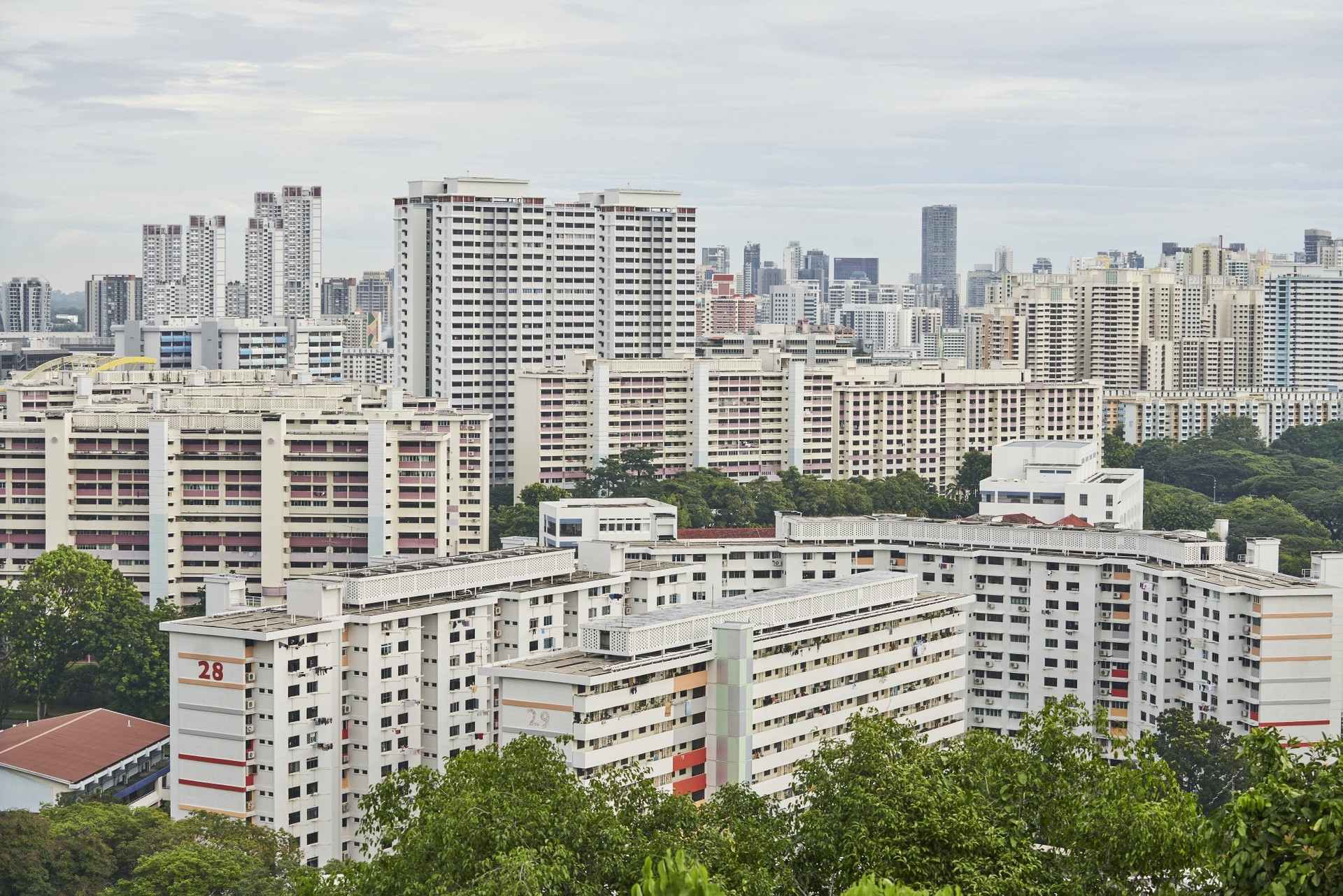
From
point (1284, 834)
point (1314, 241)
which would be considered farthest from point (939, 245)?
point (1284, 834)

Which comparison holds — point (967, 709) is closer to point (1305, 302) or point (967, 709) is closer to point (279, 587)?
point (279, 587)

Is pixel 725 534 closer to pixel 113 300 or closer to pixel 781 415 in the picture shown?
pixel 781 415

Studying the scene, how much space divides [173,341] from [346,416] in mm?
28978

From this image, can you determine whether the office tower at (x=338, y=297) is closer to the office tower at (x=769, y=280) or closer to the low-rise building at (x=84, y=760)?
the office tower at (x=769, y=280)

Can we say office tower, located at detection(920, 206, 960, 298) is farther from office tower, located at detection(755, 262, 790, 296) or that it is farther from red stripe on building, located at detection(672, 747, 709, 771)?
red stripe on building, located at detection(672, 747, 709, 771)

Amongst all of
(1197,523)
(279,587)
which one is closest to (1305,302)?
(1197,523)

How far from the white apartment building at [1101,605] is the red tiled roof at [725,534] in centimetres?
187

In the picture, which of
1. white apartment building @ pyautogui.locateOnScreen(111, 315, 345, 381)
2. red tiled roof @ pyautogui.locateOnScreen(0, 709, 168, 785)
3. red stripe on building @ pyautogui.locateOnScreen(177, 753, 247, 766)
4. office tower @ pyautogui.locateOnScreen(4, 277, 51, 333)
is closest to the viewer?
red stripe on building @ pyautogui.locateOnScreen(177, 753, 247, 766)

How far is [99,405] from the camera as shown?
40.5m

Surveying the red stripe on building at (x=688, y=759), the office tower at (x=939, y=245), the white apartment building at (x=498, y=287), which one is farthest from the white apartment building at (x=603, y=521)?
the office tower at (x=939, y=245)

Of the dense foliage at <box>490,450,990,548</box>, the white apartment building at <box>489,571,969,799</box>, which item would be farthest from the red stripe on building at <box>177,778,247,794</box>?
the dense foliage at <box>490,450,990,548</box>

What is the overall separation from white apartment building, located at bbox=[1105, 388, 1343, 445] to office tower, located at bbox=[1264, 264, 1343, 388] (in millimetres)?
8520

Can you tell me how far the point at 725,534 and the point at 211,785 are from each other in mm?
13908

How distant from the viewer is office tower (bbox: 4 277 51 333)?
8875 cm
